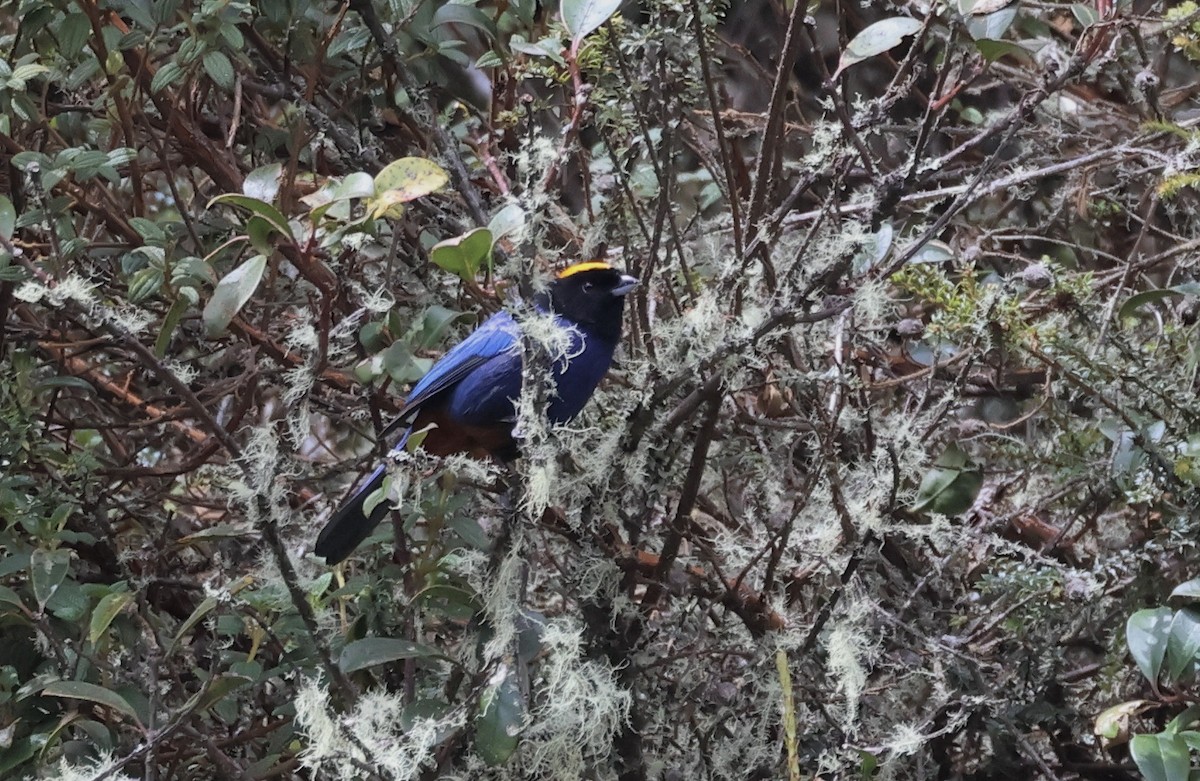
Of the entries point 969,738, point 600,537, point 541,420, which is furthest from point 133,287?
point 969,738

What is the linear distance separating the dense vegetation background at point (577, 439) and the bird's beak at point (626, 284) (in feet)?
0.28

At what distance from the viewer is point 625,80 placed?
76.9 inches

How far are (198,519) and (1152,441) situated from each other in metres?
1.84

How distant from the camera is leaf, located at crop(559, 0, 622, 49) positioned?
1.75 metres

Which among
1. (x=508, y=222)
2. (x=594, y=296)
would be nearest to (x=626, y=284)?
(x=594, y=296)

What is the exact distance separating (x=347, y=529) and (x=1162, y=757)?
4.17 ft

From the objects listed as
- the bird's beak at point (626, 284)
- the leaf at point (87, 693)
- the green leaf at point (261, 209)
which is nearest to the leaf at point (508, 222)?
the green leaf at point (261, 209)

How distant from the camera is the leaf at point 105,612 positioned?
5.74 ft

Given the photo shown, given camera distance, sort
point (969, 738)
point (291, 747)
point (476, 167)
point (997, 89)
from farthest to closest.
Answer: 1. point (997, 89)
2. point (476, 167)
3. point (969, 738)
4. point (291, 747)

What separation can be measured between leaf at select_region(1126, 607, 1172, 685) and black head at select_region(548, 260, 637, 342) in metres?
0.96

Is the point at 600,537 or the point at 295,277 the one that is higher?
the point at 295,277

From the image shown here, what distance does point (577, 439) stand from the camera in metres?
1.85

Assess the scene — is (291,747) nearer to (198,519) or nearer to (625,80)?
(198,519)

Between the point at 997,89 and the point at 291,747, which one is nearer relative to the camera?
the point at 291,747
